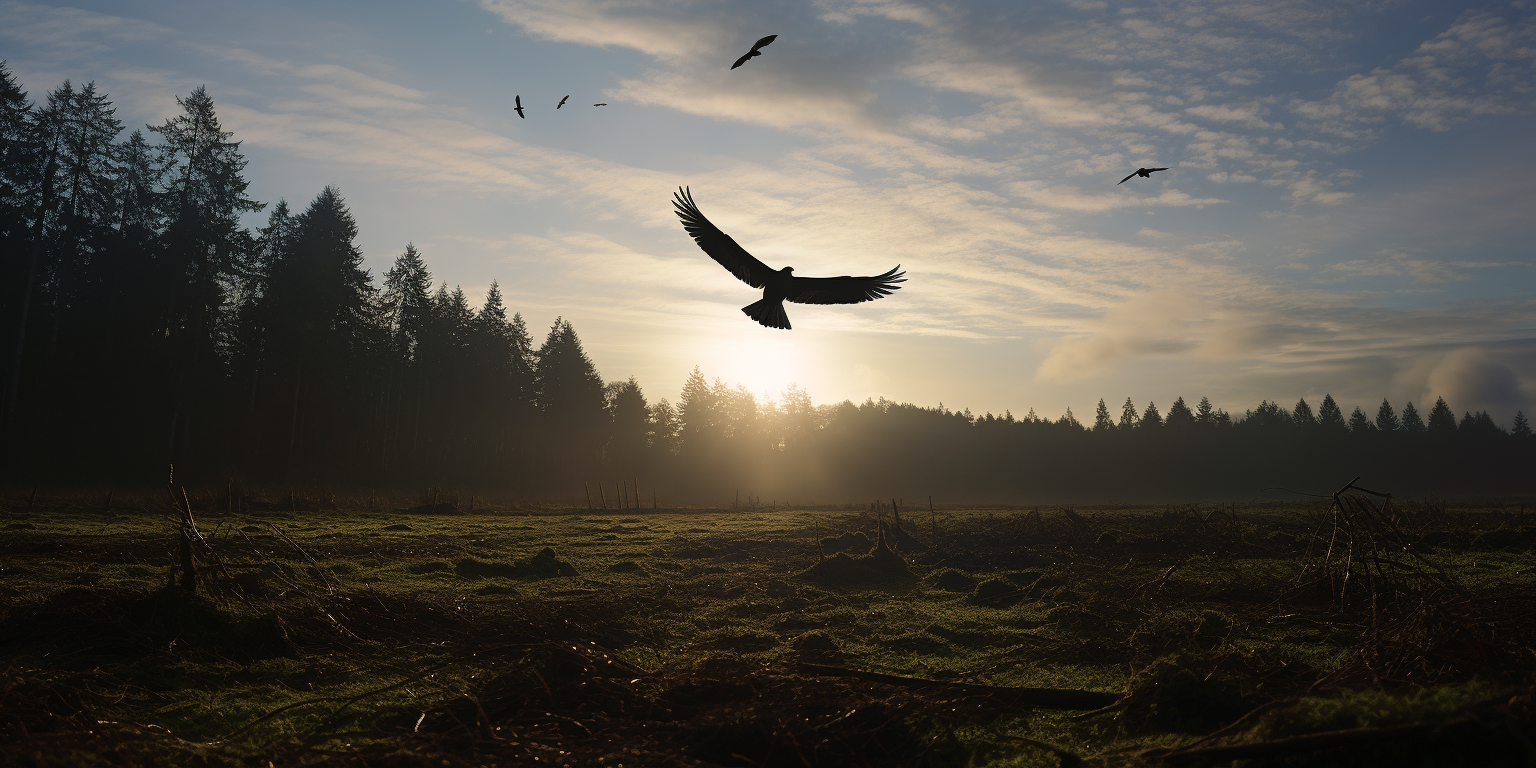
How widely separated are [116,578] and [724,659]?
831 centimetres

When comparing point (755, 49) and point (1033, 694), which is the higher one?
point (755, 49)

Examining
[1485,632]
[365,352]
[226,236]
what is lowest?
[1485,632]

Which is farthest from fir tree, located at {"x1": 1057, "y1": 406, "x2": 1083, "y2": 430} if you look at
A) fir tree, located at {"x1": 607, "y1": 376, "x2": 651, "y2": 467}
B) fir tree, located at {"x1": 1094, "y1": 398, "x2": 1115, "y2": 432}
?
fir tree, located at {"x1": 607, "y1": 376, "x2": 651, "y2": 467}

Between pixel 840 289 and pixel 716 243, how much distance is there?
5.84 feet

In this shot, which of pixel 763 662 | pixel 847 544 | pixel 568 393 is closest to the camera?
pixel 763 662

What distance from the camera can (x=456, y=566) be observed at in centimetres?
1269

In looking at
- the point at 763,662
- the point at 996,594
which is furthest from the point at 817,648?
the point at 996,594

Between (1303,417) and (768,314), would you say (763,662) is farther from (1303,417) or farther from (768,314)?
(1303,417)

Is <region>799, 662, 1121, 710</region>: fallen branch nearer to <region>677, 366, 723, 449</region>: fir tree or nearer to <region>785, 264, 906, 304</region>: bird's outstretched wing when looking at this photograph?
<region>785, 264, 906, 304</region>: bird's outstretched wing

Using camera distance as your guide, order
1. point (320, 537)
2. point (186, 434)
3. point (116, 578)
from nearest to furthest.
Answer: point (116, 578)
point (320, 537)
point (186, 434)

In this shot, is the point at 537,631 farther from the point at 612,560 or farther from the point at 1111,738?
the point at 612,560

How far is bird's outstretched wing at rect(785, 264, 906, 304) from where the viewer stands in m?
9.70

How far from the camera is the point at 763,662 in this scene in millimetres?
6840

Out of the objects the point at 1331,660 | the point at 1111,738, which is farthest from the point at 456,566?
the point at 1331,660
